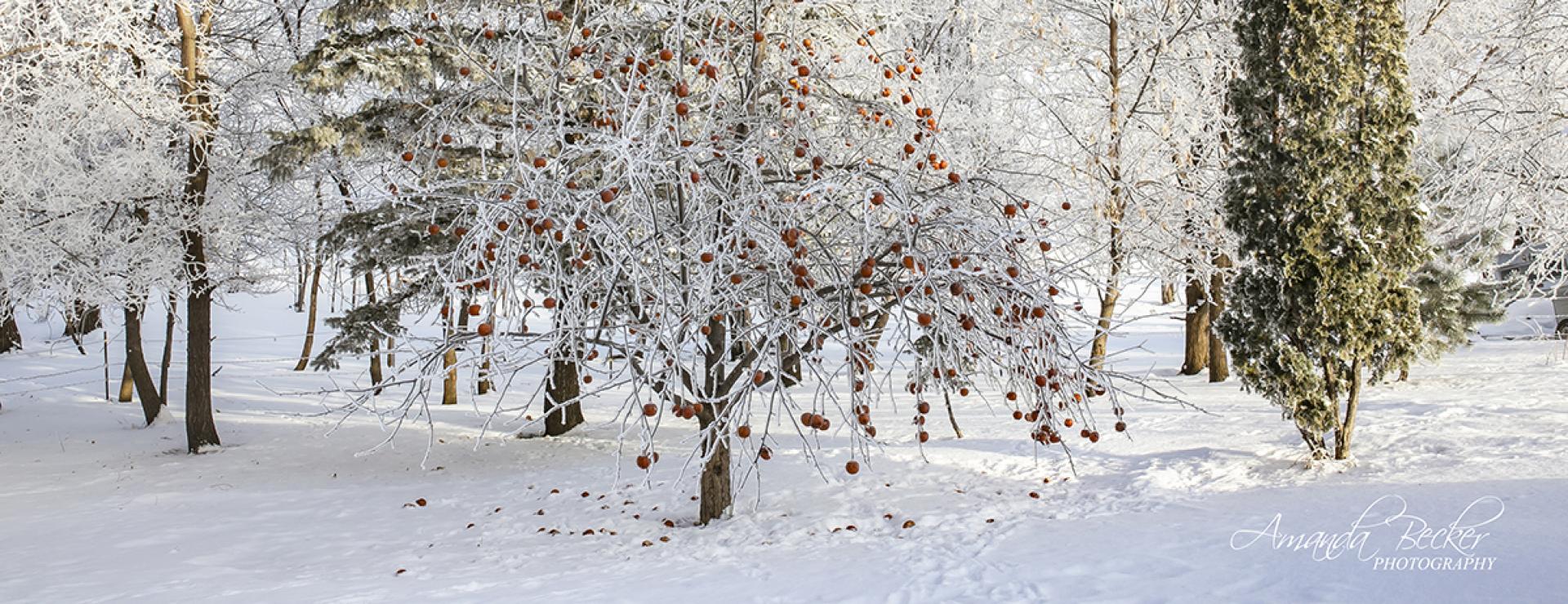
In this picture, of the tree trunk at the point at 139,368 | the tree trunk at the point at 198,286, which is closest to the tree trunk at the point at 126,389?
the tree trunk at the point at 139,368

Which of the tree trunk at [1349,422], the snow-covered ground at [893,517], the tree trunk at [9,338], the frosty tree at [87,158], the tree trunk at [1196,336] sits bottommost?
the snow-covered ground at [893,517]

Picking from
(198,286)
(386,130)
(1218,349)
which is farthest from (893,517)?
(198,286)

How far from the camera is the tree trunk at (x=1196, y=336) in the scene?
13.6 metres

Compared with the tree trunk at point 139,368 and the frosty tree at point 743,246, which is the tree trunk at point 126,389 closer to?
the tree trunk at point 139,368

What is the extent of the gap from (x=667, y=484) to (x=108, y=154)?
757cm

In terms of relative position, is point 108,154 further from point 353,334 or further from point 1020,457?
point 1020,457

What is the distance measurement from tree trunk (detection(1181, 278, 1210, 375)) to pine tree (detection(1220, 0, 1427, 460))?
266 inches

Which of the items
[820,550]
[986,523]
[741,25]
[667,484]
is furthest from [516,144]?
[667,484]

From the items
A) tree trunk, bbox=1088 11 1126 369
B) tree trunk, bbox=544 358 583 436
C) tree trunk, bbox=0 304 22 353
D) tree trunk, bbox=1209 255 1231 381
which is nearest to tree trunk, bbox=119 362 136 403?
tree trunk, bbox=0 304 22 353

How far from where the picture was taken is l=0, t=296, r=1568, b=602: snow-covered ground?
201 inches

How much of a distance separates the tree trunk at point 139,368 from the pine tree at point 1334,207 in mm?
13421

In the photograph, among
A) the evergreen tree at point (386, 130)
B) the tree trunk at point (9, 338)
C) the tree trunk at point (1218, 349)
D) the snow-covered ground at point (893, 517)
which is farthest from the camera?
the tree trunk at point (9, 338)

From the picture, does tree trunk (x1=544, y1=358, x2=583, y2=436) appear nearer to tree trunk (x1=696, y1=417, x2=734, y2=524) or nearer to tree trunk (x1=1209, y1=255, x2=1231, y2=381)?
tree trunk (x1=696, y1=417, x2=734, y2=524)

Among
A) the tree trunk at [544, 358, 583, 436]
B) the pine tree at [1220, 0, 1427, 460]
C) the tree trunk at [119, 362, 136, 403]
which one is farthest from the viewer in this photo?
the tree trunk at [119, 362, 136, 403]
